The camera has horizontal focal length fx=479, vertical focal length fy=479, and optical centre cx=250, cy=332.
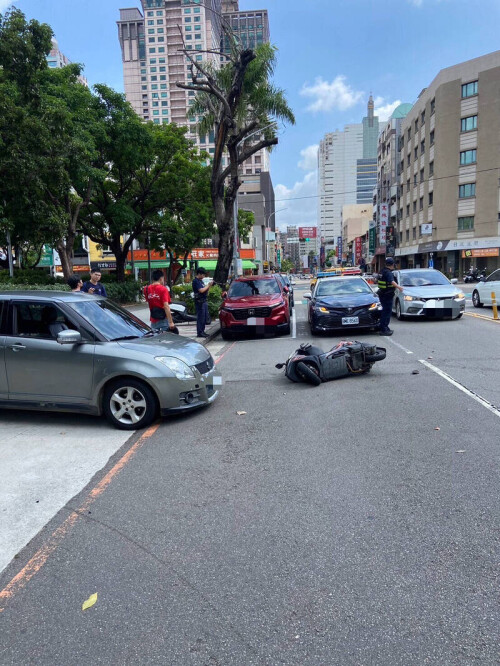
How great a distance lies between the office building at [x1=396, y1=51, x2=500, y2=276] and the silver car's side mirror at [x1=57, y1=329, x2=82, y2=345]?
47926mm

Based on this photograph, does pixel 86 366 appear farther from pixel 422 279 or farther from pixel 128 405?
pixel 422 279

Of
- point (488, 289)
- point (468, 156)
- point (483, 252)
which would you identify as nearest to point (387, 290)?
point (488, 289)

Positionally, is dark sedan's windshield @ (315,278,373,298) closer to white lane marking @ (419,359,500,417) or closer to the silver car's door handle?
white lane marking @ (419,359,500,417)

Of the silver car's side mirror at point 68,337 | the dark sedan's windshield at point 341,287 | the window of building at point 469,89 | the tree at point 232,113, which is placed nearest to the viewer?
the silver car's side mirror at point 68,337

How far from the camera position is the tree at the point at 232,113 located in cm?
1731

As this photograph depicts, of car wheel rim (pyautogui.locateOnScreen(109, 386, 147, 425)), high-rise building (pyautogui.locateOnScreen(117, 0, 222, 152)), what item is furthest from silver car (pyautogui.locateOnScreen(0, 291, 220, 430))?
high-rise building (pyautogui.locateOnScreen(117, 0, 222, 152))

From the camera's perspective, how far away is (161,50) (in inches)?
5300

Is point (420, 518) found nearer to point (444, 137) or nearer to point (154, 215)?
point (154, 215)

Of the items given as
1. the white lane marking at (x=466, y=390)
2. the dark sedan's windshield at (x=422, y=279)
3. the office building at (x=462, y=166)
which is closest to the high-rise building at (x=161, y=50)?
the office building at (x=462, y=166)

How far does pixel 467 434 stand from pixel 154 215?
2659cm

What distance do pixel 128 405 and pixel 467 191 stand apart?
5085 centimetres

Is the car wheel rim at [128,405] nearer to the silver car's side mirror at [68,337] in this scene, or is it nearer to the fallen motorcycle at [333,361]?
the silver car's side mirror at [68,337]

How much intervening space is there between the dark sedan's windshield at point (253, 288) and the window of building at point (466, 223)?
136 feet

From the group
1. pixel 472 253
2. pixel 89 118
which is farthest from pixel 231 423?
pixel 472 253
